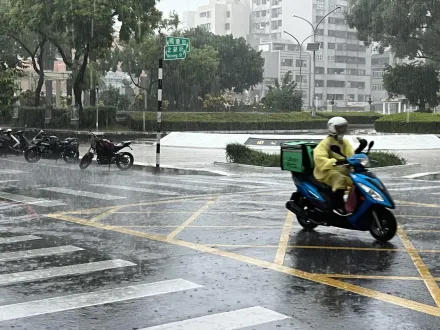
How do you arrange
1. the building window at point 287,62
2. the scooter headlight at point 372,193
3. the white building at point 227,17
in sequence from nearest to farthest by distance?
the scooter headlight at point 372,193 < the building window at point 287,62 < the white building at point 227,17

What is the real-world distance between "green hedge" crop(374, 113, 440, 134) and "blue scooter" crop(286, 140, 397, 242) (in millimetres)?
38936

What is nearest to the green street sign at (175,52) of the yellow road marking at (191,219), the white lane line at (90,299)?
the yellow road marking at (191,219)

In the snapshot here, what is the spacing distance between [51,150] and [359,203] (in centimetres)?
1773

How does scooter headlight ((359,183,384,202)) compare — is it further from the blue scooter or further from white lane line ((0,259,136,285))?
white lane line ((0,259,136,285))

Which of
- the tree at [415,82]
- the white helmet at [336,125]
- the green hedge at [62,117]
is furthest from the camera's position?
the tree at [415,82]

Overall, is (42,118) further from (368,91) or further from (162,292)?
(368,91)

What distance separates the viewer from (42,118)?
55.8 m

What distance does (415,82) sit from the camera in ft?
220

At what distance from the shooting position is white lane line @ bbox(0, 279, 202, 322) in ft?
20.6

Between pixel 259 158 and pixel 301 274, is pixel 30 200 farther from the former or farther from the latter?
pixel 259 158

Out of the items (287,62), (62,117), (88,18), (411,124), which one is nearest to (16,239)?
(88,18)

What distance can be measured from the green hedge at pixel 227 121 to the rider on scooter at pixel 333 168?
4396cm

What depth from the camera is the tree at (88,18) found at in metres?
47.1

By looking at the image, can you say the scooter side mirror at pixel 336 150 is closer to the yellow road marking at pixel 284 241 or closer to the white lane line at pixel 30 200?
the yellow road marking at pixel 284 241
